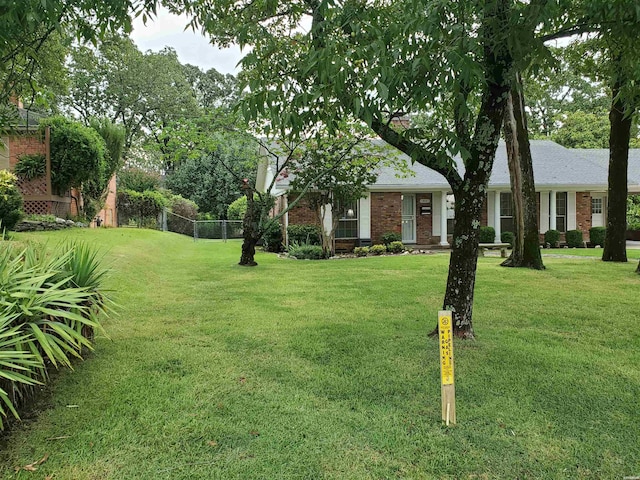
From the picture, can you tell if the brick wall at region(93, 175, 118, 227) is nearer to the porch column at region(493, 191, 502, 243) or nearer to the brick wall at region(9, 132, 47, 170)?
the brick wall at region(9, 132, 47, 170)

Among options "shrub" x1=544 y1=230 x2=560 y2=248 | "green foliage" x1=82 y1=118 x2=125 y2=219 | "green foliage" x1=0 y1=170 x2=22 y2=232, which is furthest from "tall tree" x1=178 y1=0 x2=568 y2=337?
"green foliage" x1=82 y1=118 x2=125 y2=219

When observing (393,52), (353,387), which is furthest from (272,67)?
(353,387)

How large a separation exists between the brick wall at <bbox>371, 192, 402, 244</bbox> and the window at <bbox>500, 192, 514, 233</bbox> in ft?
15.8

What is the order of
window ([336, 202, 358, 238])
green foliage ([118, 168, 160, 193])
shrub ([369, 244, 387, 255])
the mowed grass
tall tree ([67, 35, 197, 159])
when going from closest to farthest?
1. the mowed grass
2. shrub ([369, 244, 387, 255])
3. window ([336, 202, 358, 238])
4. green foliage ([118, 168, 160, 193])
5. tall tree ([67, 35, 197, 159])

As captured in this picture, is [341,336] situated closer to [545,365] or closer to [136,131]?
[545,365]

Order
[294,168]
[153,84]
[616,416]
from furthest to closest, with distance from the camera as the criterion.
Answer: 1. [153,84]
2. [294,168]
3. [616,416]

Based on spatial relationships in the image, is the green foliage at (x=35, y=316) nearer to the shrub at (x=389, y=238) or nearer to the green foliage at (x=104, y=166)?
the shrub at (x=389, y=238)

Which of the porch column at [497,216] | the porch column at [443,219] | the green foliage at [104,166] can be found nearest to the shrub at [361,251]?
the porch column at [443,219]

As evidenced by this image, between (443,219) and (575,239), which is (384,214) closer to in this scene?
(443,219)

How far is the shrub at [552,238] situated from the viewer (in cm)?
1723

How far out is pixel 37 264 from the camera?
372cm

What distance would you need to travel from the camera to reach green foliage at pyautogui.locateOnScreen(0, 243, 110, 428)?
8.71 ft

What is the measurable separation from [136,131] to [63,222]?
76.7 feet

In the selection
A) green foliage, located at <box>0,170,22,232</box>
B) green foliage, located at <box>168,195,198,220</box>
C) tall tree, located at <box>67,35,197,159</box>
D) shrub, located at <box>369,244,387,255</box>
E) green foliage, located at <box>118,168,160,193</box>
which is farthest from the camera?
tall tree, located at <box>67,35,197,159</box>
